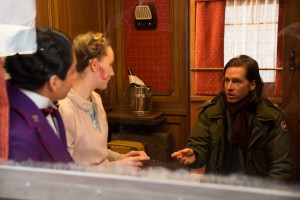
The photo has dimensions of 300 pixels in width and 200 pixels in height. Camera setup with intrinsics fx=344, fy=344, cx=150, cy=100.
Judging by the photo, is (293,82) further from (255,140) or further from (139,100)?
(139,100)

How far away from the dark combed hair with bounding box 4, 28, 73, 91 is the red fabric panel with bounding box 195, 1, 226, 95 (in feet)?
5.05

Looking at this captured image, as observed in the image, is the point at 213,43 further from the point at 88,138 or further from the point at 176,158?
the point at 88,138

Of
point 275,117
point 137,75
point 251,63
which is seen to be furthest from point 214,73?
point 275,117

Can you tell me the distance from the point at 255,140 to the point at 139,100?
31.4 inches

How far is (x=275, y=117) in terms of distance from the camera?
103 centimetres

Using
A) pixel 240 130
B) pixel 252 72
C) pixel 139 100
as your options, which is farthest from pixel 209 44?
pixel 240 130

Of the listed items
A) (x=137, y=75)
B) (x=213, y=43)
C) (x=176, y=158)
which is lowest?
(x=176, y=158)

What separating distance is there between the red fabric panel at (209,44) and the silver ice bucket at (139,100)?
1.23ft

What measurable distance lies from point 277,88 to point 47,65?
58.7 inches

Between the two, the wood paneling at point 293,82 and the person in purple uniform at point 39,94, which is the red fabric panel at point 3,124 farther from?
the wood paneling at point 293,82

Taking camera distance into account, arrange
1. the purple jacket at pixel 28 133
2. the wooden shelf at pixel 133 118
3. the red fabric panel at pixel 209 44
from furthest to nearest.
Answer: the red fabric panel at pixel 209 44 < the wooden shelf at pixel 133 118 < the purple jacket at pixel 28 133

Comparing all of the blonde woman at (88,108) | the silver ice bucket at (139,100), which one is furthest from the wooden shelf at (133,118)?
the blonde woman at (88,108)

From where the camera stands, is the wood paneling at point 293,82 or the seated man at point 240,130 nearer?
the seated man at point 240,130

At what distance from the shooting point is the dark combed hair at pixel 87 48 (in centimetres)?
62
